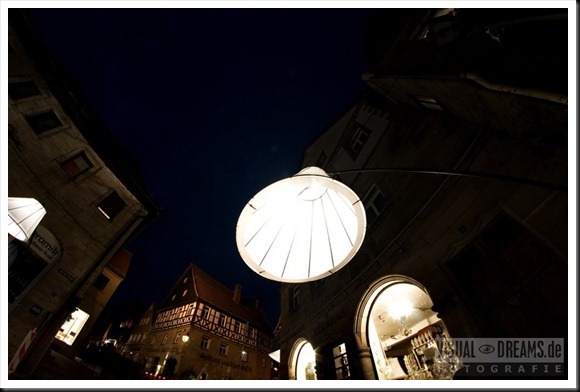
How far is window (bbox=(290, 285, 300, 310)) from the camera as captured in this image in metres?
12.7

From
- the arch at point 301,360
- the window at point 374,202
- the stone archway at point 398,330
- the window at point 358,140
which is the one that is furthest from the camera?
the window at point 358,140

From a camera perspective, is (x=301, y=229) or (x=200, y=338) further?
(x=200, y=338)

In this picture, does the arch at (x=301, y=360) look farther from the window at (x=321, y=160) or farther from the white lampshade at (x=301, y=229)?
the white lampshade at (x=301, y=229)

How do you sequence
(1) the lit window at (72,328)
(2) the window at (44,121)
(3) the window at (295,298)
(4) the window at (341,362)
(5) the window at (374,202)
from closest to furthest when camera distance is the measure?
(4) the window at (341,362) < (5) the window at (374,202) < (2) the window at (44,121) < (3) the window at (295,298) < (1) the lit window at (72,328)

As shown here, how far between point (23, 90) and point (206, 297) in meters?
25.3

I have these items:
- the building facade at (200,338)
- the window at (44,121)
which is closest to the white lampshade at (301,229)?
the window at (44,121)

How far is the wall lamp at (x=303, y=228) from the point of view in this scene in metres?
2.18

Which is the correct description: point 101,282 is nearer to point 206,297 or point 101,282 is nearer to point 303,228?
point 206,297

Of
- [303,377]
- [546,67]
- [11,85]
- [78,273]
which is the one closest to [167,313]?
[78,273]

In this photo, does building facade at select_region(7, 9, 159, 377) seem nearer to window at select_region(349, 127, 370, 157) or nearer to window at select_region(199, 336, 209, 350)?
window at select_region(349, 127, 370, 157)

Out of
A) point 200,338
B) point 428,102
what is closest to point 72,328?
point 200,338

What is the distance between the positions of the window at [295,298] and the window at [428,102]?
10.6 meters

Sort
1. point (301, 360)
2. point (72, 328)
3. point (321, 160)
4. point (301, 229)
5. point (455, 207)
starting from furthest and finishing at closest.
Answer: point (72, 328) → point (321, 160) → point (301, 360) → point (455, 207) → point (301, 229)

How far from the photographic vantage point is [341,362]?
7.68 metres
